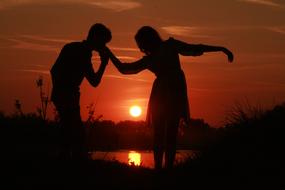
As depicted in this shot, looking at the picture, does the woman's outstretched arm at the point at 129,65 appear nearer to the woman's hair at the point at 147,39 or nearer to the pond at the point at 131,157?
the woman's hair at the point at 147,39

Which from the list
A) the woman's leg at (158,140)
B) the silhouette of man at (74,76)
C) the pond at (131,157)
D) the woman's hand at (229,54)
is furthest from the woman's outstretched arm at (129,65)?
the pond at (131,157)

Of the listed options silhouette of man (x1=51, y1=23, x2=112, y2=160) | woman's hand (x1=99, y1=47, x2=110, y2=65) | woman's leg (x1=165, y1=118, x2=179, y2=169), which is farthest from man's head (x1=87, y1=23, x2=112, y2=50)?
woman's leg (x1=165, y1=118, x2=179, y2=169)

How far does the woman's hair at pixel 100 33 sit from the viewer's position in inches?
320

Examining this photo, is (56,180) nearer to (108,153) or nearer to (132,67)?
(132,67)

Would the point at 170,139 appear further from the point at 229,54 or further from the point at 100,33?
the point at 100,33

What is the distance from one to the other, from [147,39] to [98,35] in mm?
706

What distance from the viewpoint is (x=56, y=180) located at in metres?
8.11

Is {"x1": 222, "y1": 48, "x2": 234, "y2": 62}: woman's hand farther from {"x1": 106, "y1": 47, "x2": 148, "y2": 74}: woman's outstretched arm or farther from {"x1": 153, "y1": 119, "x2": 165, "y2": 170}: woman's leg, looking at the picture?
{"x1": 153, "y1": 119, "x2": 165, "y2": 170}: woman's leg

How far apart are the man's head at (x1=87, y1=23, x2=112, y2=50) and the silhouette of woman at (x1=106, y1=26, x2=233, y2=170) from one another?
44cm

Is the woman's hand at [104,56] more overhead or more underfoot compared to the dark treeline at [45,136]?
more overhead

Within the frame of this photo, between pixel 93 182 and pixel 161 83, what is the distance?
1694 mm

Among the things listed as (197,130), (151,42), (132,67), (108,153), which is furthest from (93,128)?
(151,42)

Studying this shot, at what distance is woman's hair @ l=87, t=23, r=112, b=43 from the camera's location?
812 cm

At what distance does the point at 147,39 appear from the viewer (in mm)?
8070
